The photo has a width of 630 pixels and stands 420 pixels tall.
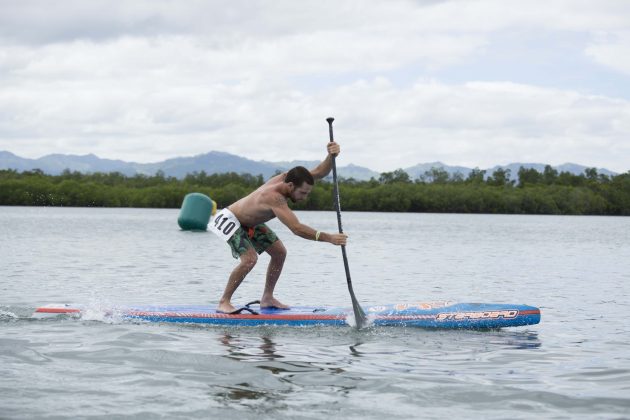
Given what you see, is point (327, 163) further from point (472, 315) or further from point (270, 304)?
point (472, 315)

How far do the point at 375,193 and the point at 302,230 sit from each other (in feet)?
450

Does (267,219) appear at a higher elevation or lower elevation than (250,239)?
higher

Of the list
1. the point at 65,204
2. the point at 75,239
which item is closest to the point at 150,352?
the point at 75,239

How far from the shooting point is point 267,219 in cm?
1227

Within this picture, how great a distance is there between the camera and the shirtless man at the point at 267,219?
11.4m

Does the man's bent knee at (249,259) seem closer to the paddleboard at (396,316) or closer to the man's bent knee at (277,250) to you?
the man's bent knee at (277,250)

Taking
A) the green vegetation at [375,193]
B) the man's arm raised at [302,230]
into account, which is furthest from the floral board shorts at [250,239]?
the green vegetation at [375,193]

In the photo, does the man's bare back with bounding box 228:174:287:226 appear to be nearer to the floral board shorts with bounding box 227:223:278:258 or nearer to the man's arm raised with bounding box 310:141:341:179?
the floral board shorts with bounding box 227:223:278:258

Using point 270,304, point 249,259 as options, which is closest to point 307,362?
point 249,259

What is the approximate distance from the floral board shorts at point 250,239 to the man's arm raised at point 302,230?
679 mm

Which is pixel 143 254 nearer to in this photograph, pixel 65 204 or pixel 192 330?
pixel 192 330

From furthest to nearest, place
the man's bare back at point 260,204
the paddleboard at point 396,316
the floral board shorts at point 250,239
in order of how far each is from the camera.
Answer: the paddleboard at point 396,316, the floral board shorts at point 250,239, the man's bare back at point 260,204

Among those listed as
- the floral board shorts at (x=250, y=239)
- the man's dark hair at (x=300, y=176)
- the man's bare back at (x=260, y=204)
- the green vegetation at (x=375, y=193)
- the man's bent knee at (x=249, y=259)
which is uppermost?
Result: the green vegetation at (x=375, y=193)

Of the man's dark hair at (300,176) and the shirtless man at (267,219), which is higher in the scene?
the man's dark hair at (300,176)
